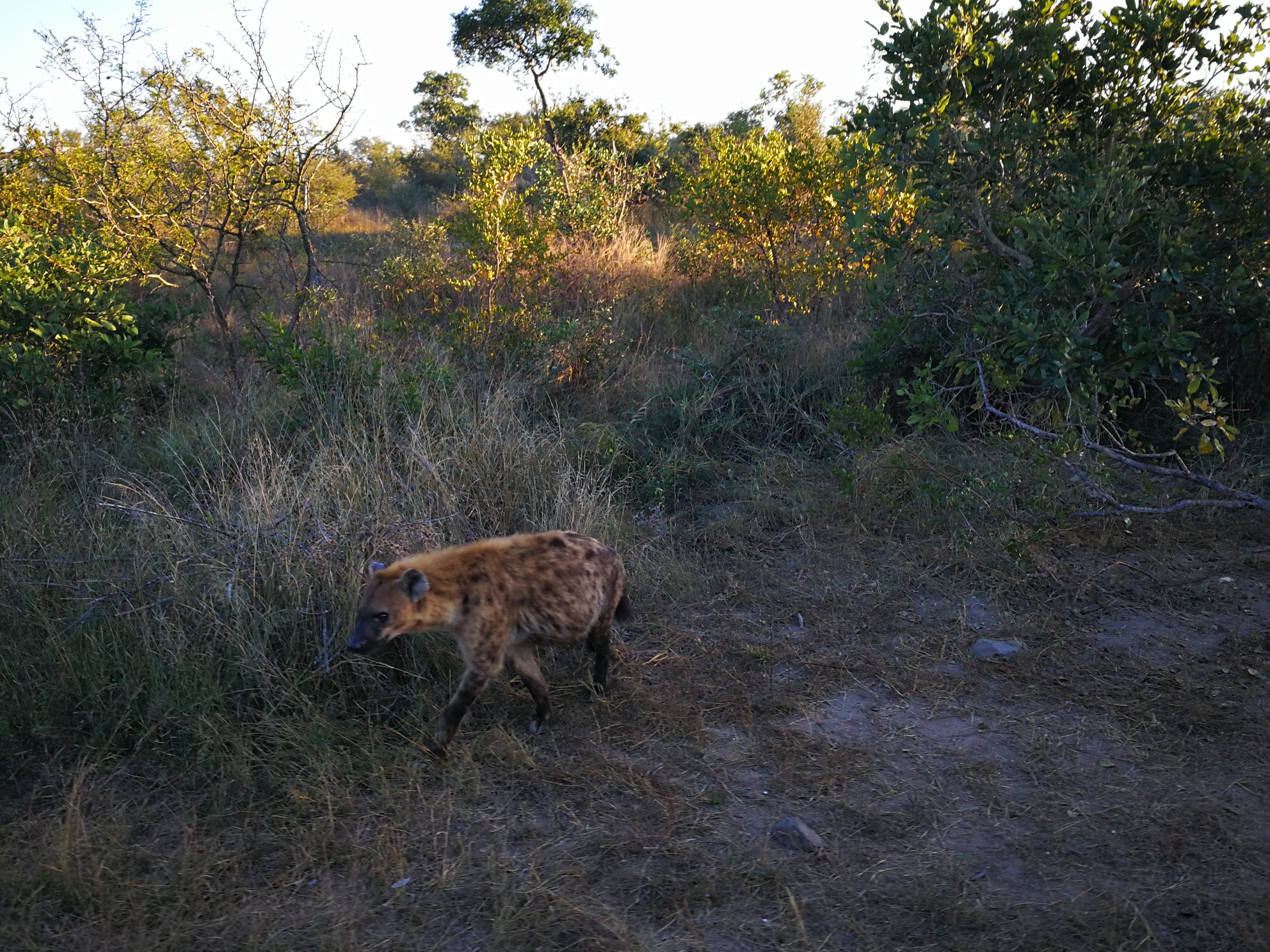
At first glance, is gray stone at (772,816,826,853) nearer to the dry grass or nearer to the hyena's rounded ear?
the dry grass

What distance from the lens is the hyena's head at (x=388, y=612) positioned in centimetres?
417

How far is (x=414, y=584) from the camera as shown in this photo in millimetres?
4141

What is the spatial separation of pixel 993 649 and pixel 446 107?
63.9 ft

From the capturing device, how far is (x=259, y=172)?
9195mm

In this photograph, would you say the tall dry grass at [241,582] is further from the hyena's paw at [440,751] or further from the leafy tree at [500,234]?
the leafy tree at [500,234]

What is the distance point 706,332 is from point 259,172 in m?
4.66

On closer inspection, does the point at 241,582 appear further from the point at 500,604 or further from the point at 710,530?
the point at 710,530

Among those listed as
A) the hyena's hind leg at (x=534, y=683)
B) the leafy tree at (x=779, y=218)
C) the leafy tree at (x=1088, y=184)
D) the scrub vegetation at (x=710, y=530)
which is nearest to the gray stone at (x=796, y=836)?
the scrub vegetation at (x=710, y=530)

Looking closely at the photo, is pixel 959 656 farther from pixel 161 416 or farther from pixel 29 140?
pixel 29 140

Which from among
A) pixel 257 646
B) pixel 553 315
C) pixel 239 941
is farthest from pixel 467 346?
pixel 239 941

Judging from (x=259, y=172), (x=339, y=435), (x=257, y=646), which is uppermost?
(x=259, y=172)

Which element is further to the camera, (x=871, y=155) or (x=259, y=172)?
(x=259, y=172)

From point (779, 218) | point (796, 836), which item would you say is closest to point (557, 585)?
point (796, 836)

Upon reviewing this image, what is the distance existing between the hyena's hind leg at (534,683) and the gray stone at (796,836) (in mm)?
1265
